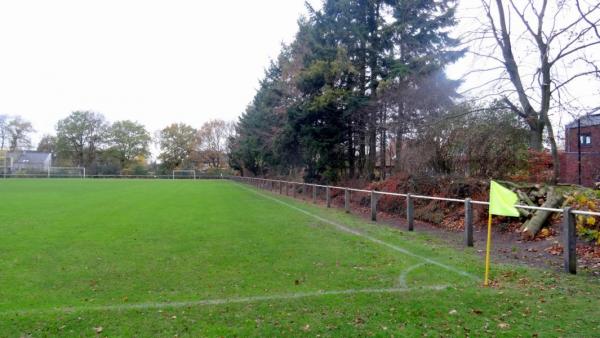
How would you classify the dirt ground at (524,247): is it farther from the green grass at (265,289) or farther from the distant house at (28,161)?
the distant house at (28,161)

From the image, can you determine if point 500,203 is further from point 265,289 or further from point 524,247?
point 524,247

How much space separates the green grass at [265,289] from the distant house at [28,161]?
69.8 m

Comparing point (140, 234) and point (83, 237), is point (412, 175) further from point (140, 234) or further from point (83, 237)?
point (83, 237)

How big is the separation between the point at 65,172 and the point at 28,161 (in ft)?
55.2

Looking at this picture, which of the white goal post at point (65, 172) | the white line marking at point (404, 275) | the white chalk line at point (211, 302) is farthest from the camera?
the white goal post at point (65, 172)

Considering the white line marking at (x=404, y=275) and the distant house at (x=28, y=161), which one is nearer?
the white line marking at (x=404, y=275)

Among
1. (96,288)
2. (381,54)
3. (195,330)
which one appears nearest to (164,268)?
(96,288)

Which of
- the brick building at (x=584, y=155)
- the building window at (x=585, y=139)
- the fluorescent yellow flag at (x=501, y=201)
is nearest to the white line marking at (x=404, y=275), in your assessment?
the fluorescent yellow flag at (x=501, y=201)

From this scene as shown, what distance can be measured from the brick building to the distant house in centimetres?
6952

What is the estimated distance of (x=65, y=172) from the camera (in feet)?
235

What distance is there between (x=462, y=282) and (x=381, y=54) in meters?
18.1

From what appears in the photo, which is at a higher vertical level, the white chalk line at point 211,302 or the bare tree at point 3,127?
the bare tree at point 3,127

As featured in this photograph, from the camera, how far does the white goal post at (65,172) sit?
69.2 metres

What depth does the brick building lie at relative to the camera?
1564 cm
